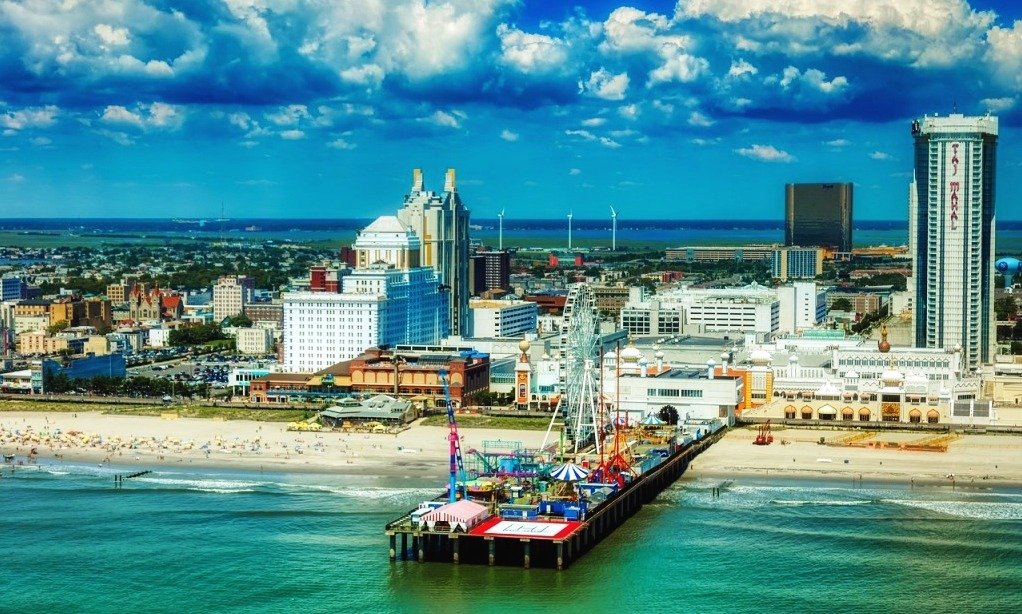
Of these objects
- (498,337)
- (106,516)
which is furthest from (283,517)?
(498,337)

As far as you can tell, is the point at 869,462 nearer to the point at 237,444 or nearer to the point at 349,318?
the point at 237,444

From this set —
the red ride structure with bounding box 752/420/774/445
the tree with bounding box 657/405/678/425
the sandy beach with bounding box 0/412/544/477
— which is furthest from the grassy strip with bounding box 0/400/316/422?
the red ride structure with bounding box 752/420/774/445

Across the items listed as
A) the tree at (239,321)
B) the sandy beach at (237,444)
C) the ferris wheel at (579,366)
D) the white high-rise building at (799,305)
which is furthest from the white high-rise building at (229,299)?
the ferris wheel at (579,366)

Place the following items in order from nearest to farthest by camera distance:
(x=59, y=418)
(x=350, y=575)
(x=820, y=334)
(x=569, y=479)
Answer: (x=350, y=575)
(x=569, y=479)
(x=59, y=418)
(x=820, y=334)

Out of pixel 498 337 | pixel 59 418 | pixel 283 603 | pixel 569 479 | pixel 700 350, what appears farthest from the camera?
pixel 498 337

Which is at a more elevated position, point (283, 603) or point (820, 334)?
point (820, 334)

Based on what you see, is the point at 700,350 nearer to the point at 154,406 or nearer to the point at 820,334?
the point at 820,334

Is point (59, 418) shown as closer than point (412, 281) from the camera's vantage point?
Yes

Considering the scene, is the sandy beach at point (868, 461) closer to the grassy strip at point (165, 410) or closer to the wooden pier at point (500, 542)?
the wooden pier at point (500, 542)
